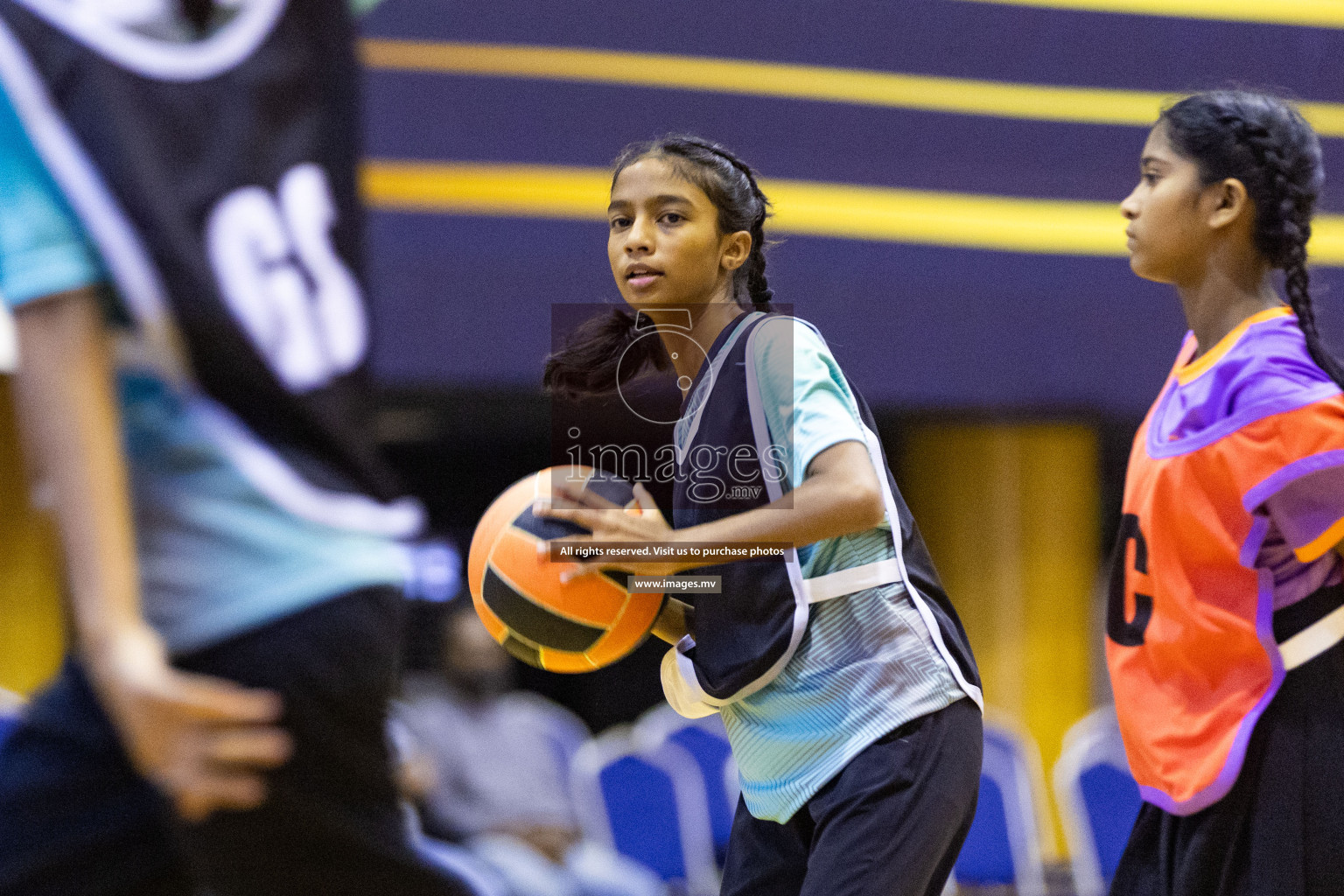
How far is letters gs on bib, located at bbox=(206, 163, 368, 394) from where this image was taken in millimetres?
1144

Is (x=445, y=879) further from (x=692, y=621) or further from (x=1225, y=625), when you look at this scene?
(x=1225, y=625)

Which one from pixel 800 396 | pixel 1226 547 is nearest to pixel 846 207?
pixel 1226 547

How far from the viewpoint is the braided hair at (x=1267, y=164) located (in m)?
2.63

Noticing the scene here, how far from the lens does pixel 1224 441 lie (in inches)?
97.4

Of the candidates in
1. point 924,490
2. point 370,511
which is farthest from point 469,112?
point 370,511

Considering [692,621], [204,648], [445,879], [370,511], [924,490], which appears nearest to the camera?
[204,648]

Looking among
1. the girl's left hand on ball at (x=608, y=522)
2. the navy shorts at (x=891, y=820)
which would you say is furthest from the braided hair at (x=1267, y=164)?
the girl's left hand on ball at (x=608, y=522)

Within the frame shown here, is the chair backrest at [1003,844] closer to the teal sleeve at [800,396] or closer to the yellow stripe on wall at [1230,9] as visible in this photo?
the teal sleeve at [800,396]

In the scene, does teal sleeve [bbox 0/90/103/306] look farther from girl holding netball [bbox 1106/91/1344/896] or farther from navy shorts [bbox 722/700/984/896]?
girl holding netball [bbox 1106/91/1344/896]

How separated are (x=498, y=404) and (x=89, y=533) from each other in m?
7.48

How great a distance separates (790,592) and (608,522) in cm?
33

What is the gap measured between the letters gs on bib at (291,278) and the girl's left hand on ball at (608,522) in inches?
32.6

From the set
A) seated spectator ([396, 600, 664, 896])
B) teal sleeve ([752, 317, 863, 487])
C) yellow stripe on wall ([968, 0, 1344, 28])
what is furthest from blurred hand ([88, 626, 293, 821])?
yellow stripe on wall ([968, 0, 1344, 28])

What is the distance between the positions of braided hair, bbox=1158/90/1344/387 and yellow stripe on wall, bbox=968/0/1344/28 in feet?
14.1
